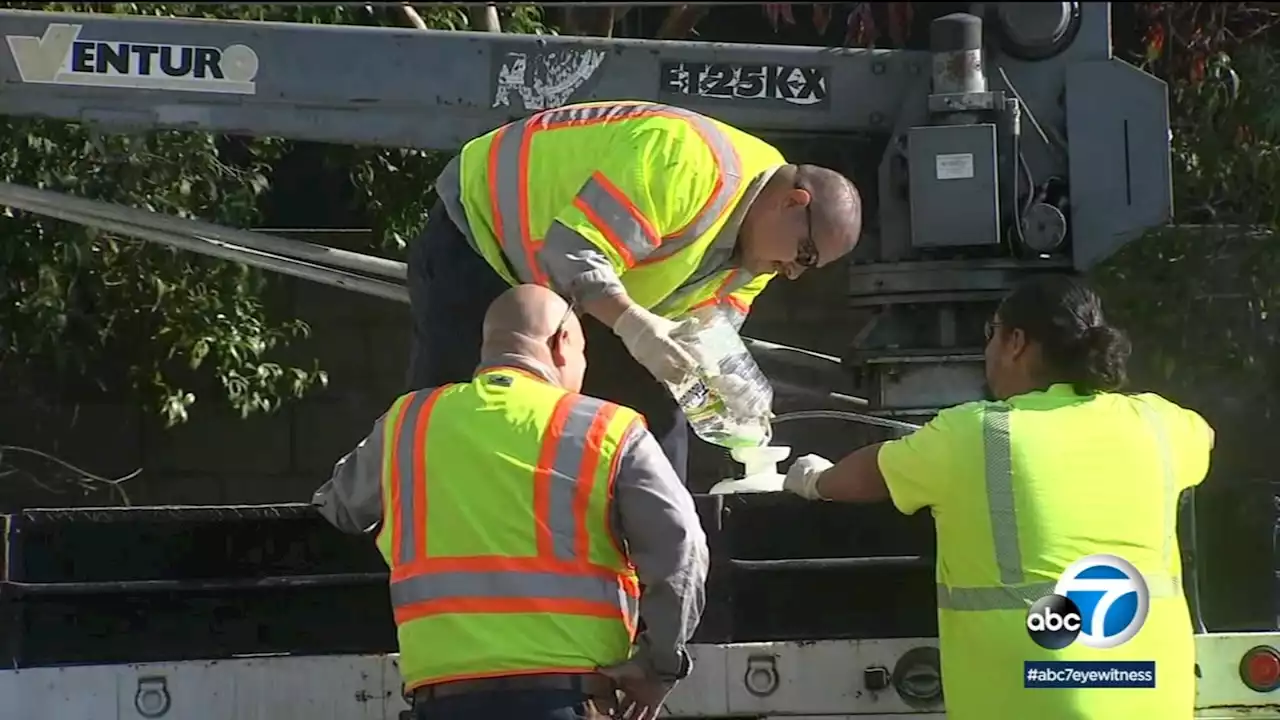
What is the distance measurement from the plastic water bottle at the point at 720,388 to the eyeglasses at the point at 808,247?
0.25 metres

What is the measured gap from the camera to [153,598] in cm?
345

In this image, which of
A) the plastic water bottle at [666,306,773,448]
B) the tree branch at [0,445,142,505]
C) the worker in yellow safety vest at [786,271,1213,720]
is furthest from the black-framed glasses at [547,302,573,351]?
the tree branch at [0,445,142,505]

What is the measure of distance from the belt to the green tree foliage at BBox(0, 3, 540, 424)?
3880 millimetres

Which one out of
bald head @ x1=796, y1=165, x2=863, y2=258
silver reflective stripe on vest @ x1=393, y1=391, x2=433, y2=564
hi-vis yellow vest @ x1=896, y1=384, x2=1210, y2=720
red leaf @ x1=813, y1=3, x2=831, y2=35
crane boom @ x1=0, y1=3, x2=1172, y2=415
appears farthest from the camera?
red leaf @ x1=813, y1=3, x2=831, y2=35

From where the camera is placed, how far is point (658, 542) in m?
2.69

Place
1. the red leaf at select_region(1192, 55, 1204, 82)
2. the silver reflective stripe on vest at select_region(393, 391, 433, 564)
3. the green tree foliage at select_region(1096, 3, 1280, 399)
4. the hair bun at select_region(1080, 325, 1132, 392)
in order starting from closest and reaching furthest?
the silver reflective stripe on vest at select_region(393, 391, 433, 564)
the hair bun at select_region(1080, 325, 1132, 392)
the green tree foliage at select_region(1096, 3, 1280, 399)
the red leaf at select_region(1192, 55, 1204, 82)

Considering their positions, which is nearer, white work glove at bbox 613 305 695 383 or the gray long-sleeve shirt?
the gray long-sleeve shirt

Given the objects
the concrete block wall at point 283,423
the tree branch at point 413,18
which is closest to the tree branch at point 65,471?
the concrete block wall at point 283,423

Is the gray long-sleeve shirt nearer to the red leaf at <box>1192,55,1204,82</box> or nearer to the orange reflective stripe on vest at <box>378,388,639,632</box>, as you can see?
the orange reflective stripe on vest at <box>378,388,639,632</box>

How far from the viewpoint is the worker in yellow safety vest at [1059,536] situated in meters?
2.88

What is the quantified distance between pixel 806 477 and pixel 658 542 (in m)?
0.67

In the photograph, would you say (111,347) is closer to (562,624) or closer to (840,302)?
(840,302)

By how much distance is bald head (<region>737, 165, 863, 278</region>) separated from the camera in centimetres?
349

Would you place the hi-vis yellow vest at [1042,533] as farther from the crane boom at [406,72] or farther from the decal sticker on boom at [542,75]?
the decal sticker on boom at [542,75]
